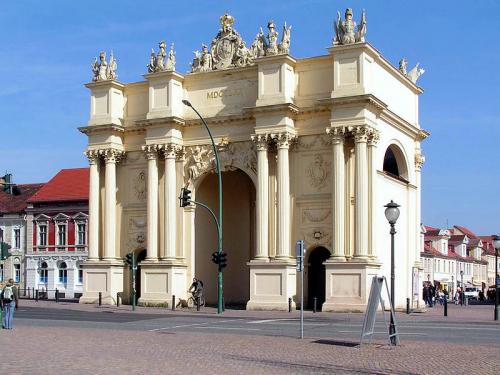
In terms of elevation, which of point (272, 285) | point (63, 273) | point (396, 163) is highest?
point (396, 163)

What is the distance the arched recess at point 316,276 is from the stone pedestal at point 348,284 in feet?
9.40

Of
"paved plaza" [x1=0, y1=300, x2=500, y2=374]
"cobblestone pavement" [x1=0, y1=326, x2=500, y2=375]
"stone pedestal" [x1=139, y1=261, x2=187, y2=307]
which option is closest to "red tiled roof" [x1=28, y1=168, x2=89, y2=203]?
"stone pedestal" [x1=139, y1=261, x2=187, y2=307]

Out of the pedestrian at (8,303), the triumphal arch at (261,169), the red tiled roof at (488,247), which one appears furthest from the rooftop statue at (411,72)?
the red tiled roof at (488,247)

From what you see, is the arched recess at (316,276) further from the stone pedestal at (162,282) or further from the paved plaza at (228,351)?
the paved plaza at (228,351)

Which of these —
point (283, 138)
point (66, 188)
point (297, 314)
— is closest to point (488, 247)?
point (66, 188)

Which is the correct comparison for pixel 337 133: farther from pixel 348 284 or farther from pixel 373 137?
pixel 348 284

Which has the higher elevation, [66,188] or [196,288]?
[66,188]

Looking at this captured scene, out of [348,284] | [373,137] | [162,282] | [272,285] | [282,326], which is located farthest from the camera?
[162,282]

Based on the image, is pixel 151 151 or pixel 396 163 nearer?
pixel 151 151

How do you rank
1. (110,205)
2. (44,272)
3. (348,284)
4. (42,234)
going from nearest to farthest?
(348,284) → (110,205) → (44,272) → (42,234)

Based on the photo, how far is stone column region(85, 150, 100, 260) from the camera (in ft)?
160

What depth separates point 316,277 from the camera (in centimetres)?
4419

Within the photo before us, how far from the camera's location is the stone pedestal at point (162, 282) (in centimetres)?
4559

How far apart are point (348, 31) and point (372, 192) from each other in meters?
7.79
